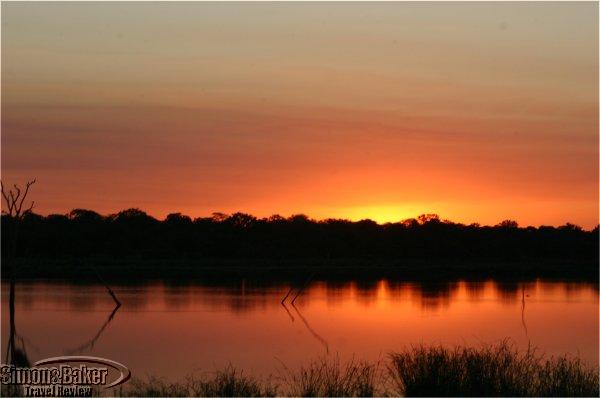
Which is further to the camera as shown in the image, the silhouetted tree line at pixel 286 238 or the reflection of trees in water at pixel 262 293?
the silhouetted tree line at pixel 286 238

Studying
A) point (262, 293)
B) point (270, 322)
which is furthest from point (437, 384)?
point (262, 293)

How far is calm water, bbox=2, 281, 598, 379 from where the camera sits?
→ 20781 millimetres

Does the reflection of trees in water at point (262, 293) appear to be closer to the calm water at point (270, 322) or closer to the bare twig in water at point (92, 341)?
the calm water at point (270, 322)

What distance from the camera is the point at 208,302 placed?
34.8m

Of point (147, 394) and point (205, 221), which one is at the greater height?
point (205, 221)

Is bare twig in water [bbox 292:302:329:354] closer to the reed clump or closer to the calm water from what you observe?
the calm water

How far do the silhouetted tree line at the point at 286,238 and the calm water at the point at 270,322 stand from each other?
2700 cm

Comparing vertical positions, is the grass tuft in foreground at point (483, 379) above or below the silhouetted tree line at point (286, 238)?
below

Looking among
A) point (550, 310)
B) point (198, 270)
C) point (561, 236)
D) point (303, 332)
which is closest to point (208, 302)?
point (303, 332)

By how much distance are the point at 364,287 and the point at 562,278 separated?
56.7 ft

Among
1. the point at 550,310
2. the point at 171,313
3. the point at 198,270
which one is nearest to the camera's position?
the point at 171,313

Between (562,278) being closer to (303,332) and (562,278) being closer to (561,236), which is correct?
(561,236)

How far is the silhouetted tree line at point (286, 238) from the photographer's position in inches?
2803

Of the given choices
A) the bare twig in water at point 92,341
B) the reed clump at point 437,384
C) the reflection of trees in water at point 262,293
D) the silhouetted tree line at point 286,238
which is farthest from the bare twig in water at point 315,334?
the silhouetted tree line at point 286,238
